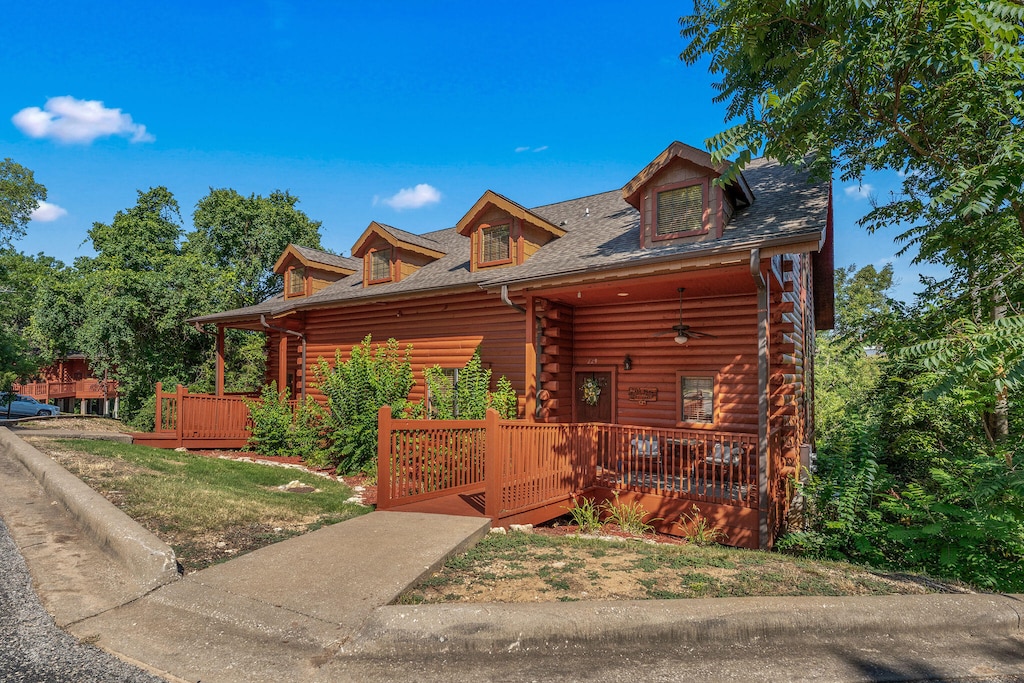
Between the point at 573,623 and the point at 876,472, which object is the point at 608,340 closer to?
the point at 876,472

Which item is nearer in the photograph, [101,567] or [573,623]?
[573,623]

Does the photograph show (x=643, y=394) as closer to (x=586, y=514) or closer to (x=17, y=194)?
(x=586, y=514)

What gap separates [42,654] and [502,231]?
11007 mm

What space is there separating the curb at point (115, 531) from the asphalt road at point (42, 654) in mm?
625

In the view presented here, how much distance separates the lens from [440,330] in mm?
13016

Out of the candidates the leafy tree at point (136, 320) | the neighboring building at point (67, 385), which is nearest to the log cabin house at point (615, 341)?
the leafy tree at point (136, 320)

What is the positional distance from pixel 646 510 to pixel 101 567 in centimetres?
681

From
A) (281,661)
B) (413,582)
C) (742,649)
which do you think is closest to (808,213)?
(742,649)

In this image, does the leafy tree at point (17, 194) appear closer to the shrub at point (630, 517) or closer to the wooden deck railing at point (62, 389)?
the wooden deck railing at point (62, 389)

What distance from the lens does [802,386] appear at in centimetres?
1168

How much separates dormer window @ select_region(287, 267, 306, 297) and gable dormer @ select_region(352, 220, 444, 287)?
11.4ft

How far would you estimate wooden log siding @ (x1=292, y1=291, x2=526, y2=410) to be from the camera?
39.0ft

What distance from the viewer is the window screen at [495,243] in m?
12.8

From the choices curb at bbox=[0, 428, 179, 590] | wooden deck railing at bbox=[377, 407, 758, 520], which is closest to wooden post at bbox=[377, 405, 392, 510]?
wooden deck railing at bbox=[377, 407, 758, 520]
